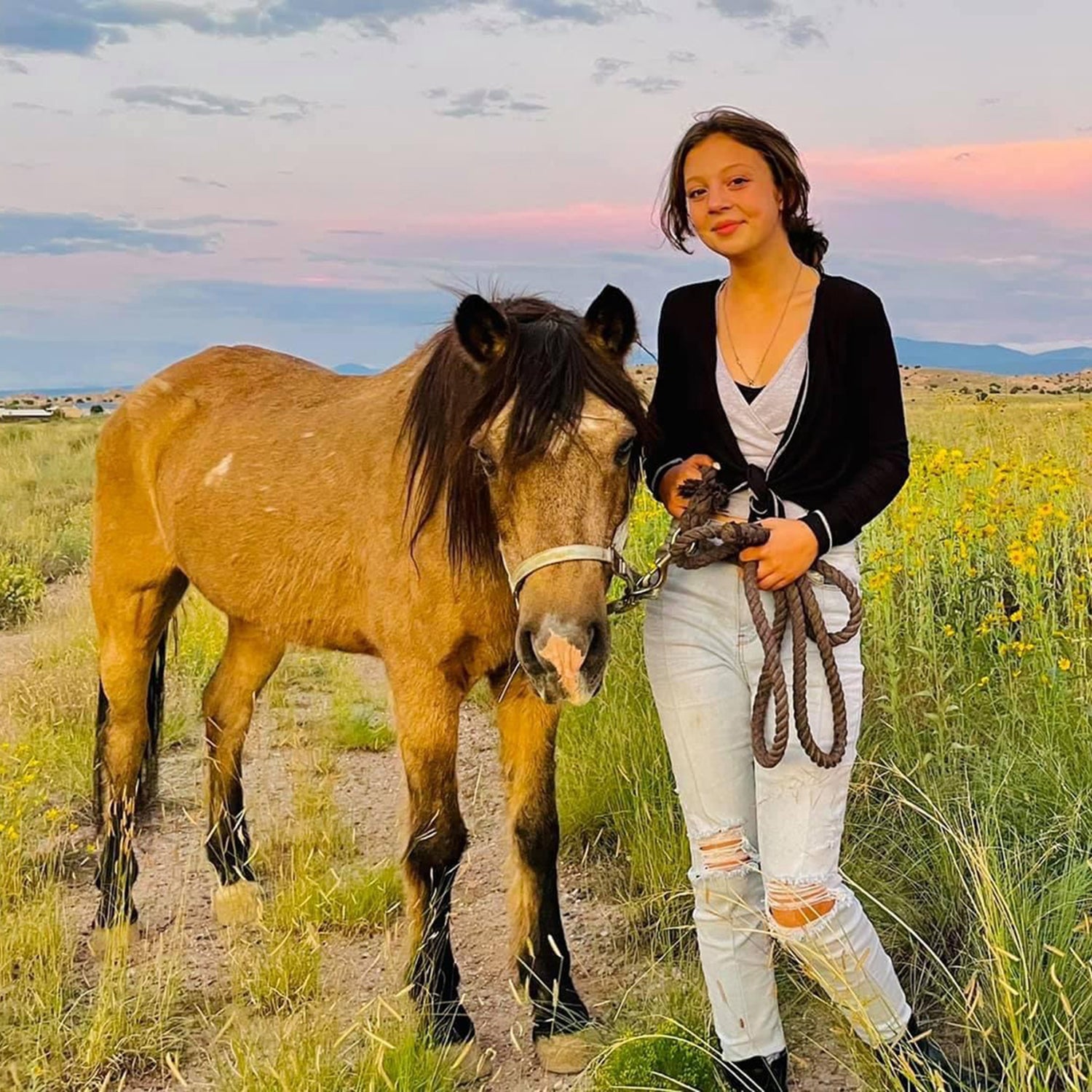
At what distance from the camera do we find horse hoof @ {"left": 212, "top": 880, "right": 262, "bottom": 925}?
437 cm

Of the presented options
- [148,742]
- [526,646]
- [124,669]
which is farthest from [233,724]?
[526,646]

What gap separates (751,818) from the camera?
2760mm

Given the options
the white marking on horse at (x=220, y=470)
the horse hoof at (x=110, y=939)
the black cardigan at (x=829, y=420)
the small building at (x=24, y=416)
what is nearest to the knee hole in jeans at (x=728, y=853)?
the black cardigan at (x=829, y=420)

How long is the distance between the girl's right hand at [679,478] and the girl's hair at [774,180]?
61 cm

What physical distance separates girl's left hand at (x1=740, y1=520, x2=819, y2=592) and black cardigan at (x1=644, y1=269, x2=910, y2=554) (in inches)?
1.5

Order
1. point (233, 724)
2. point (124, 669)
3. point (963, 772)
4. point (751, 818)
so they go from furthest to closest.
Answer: point (233, 724) < point (124, 669) < point (963, 772) < point (751, 818)

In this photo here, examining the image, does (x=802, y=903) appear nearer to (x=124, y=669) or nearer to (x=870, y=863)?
(x=870, y=863)

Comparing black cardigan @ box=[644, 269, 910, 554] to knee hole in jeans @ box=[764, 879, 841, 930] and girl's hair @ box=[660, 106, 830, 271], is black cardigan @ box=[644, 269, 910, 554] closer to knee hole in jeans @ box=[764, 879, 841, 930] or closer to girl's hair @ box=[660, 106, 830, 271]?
girl's hair @ box=[660, 106, 830, 271]

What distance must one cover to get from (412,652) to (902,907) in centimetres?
178

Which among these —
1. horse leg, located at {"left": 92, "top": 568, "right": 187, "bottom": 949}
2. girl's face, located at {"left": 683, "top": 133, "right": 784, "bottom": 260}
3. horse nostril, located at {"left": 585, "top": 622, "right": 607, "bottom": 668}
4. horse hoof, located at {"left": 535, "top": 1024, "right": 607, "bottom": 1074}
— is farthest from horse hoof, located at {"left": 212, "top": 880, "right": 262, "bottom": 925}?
girl's face, located at {"left": 683, "top": 133, "right": 784, "bottom": 260}

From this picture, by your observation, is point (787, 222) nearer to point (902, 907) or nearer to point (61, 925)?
point (902, 907)

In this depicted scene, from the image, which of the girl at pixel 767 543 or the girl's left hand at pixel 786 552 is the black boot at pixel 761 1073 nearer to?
the girl at pixel 767 543

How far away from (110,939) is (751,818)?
8.15 feet

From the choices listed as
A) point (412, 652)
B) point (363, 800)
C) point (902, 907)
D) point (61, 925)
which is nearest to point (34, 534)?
point (363, 800)
